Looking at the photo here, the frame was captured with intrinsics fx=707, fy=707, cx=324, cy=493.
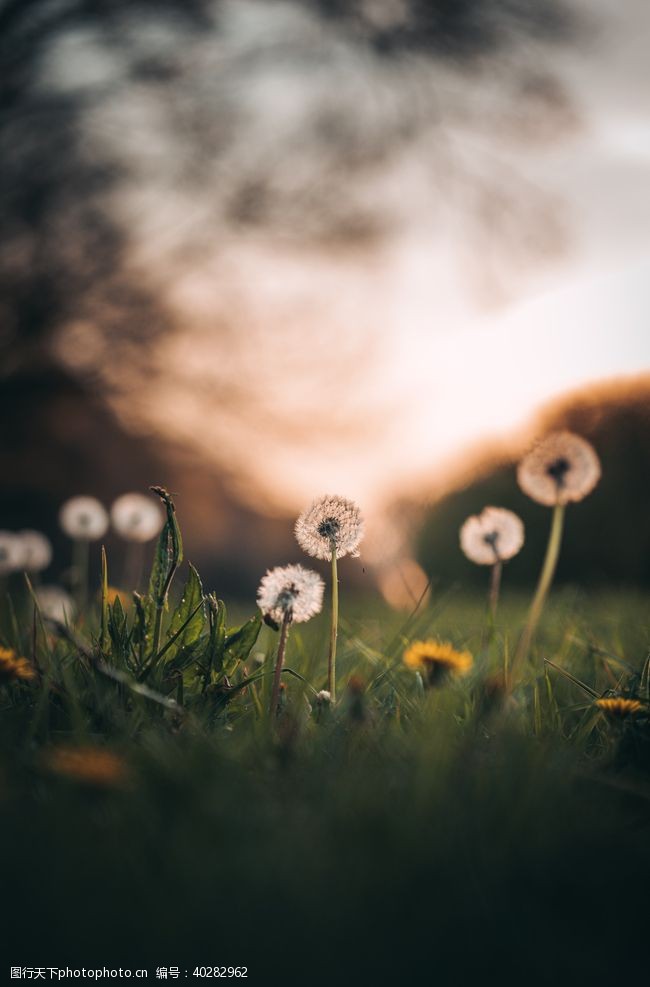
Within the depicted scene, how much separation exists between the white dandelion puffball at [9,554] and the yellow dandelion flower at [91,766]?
180cm

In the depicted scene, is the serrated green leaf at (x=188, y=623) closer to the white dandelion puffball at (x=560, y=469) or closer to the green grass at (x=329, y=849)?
the green grass at (x=329, y=849)

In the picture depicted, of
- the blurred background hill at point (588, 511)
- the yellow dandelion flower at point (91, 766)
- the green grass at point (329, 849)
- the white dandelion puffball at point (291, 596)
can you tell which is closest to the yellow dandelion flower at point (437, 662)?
the green grass at point (329, 849)

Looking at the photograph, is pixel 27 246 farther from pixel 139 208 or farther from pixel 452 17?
pixel 452 17

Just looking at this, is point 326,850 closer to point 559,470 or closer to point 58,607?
point 559,470

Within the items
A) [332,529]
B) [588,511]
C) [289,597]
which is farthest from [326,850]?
[588,511]

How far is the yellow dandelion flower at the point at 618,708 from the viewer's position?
1.35 m

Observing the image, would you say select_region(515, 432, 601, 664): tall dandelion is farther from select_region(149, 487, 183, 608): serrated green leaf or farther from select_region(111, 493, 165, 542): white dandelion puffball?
select_region(111, 493, 165, 542): white dandelion puffball

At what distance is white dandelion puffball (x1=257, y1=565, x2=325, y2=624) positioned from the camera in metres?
1.40

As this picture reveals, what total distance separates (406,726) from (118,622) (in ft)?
2.10

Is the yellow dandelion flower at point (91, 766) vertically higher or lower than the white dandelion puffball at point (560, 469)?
lower

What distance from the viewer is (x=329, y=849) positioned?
2.75 ft

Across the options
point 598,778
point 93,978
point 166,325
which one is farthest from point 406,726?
point 166,325

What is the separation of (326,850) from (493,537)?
983 mm

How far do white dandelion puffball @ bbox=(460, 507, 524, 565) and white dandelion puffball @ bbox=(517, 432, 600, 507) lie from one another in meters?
0.28
